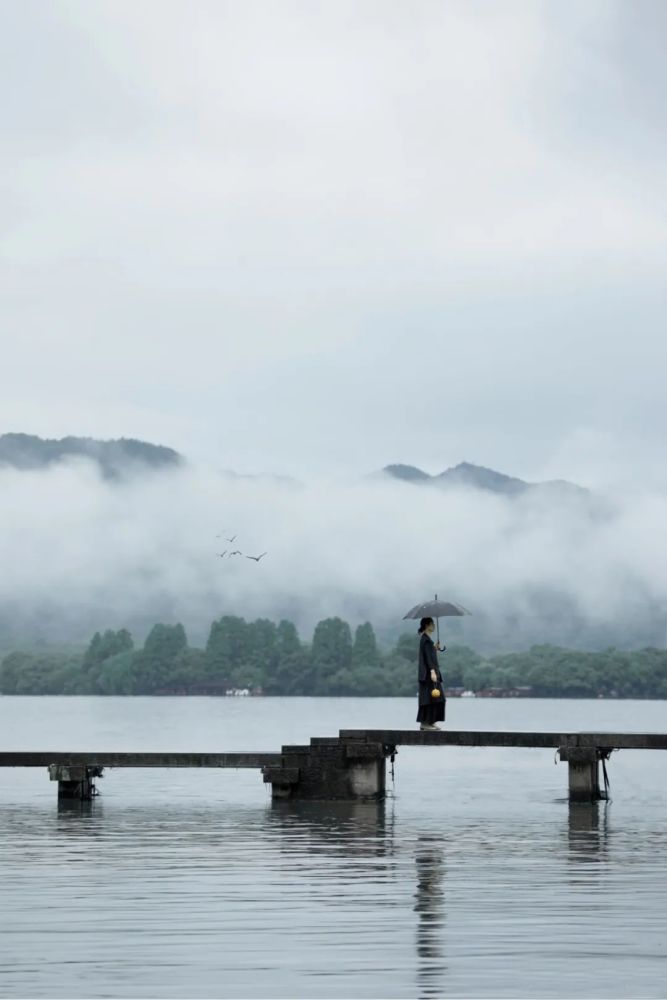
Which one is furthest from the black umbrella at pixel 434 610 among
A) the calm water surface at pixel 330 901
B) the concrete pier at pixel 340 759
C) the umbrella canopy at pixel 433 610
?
the calm water surface at pixel 330 901

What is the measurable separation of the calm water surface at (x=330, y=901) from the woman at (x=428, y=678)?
1918 millimetres

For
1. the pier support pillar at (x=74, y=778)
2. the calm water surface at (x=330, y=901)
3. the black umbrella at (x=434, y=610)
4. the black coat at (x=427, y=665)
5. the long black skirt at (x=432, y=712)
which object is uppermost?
the black umbrella at (x=434, y=610)

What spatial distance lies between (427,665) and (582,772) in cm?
468

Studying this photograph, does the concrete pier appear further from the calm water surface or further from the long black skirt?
the calm water surface

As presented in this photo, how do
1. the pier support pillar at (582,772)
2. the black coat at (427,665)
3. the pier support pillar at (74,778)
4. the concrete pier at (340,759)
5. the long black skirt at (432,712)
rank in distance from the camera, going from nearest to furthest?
the black coat at (427,665), the concrete pier at (340,759), the long black skirt at (432,712), the pier support pillar at (582,772), the pier support pillar at (74,778)

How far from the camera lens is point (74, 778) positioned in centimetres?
3494

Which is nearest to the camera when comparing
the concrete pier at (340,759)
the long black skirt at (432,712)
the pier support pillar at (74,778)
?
the concrete pier at (340,759)

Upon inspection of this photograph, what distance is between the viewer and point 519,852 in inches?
995

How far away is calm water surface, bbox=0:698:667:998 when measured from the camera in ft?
47.8

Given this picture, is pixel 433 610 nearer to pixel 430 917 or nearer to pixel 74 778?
pixel 74 778

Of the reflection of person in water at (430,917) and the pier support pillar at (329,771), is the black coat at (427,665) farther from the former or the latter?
the reflection of person in water at (430,917)

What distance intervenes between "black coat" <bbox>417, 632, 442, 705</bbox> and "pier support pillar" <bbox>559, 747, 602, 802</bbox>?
9.87ft

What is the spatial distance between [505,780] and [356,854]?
93.7 ft

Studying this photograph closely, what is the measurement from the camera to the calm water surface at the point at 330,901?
14562mm
